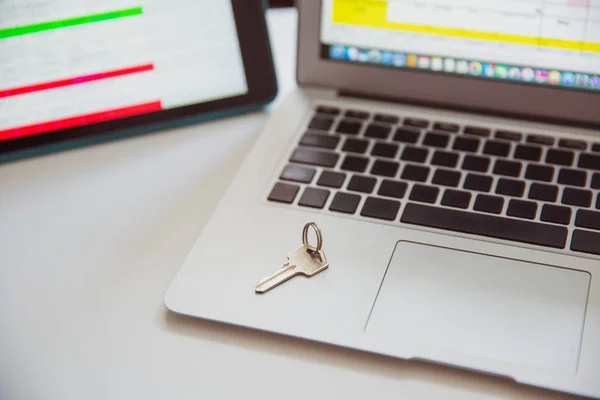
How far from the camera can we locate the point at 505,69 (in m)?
0.63

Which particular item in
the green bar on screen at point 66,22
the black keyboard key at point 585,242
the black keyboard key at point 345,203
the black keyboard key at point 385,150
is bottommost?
the black keyboard key at point 585,242

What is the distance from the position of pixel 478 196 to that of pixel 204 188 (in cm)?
25

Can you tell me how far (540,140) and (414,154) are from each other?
119 mm

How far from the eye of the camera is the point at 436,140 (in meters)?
0.64

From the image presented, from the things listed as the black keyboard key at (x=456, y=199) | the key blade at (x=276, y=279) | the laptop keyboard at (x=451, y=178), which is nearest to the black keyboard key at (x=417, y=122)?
the laptop keyboard at (x=451, y=178)

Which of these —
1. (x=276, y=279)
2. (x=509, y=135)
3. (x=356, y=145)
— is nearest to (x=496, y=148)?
(x=509, y=135)

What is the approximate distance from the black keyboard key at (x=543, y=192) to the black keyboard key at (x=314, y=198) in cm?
18

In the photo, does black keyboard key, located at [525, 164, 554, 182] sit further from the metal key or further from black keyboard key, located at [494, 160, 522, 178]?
the metal key

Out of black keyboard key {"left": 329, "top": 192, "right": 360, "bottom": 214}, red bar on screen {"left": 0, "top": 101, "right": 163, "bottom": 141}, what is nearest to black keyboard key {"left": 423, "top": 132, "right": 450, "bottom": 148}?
black keyboard key {"left": 329, "top": 192, "right": 360, "bottom": 214}

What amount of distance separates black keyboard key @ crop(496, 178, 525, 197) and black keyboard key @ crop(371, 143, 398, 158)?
0.10 meters

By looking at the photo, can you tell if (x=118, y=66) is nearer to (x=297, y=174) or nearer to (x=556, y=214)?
(x=297, y=174)

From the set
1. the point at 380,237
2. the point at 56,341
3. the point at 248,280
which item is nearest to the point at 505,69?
the point at 380,237

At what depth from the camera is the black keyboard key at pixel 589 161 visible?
1.95ft

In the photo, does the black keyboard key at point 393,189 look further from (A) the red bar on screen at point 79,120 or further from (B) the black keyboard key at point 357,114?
(A) the red bar on screen at point 79,120
